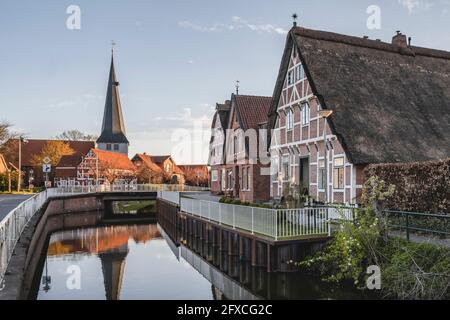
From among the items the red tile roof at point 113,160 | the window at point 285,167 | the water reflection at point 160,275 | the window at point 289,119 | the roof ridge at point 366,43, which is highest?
the roof ridge at point 366,43

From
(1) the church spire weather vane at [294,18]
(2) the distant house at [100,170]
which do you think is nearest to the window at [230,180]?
(1) the church spire weather vane at [294,18]

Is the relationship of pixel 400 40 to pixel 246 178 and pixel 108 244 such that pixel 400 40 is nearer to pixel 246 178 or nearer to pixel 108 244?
pixel 246 178

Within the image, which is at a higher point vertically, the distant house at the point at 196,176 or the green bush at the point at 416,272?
the distant house at the point at 196,176

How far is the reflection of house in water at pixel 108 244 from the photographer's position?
16.0 metres

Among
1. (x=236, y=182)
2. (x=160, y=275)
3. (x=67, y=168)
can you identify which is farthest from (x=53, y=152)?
(x=160, y=275)

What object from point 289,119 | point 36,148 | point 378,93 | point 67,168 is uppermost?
point 36,148

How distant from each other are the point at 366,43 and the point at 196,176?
63972 millimetres

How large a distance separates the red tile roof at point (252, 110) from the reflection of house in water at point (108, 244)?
10.1 m

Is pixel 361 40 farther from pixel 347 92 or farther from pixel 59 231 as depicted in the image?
pixel 59 231

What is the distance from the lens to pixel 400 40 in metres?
25.9

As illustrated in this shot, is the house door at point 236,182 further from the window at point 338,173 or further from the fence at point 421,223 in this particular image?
the fence at point 421,223

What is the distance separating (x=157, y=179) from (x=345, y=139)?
5534cm

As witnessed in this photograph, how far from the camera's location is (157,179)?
71188 mm
